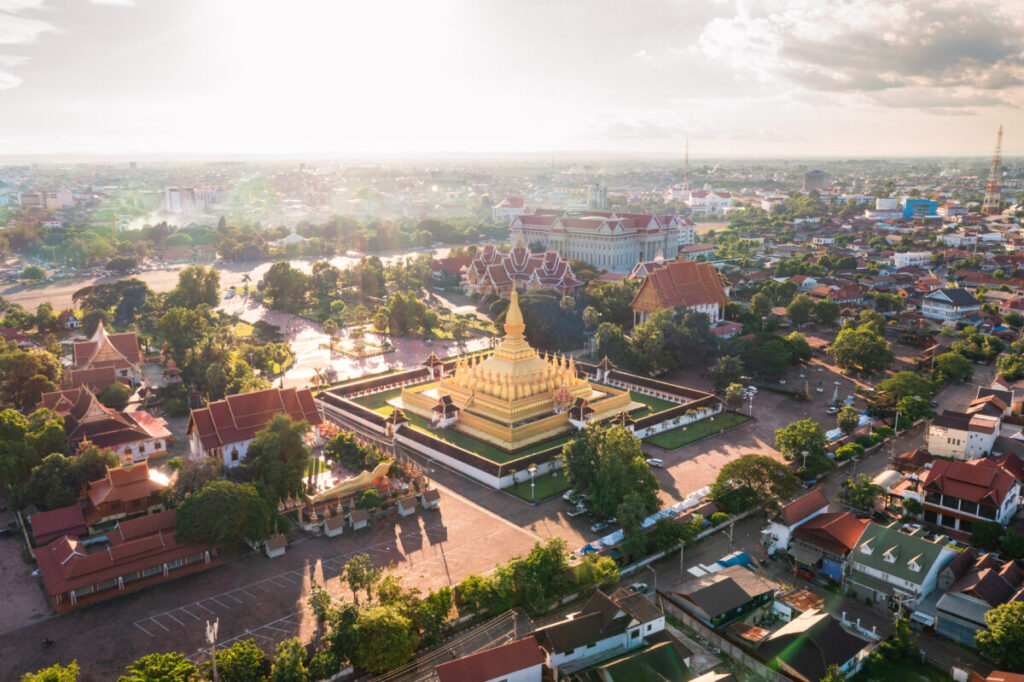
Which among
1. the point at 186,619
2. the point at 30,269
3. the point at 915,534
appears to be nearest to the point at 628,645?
the point at 915,534

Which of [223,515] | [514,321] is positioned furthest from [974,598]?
[223,515]

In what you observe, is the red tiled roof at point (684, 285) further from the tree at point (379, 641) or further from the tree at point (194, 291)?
the tree at point (379, 641)

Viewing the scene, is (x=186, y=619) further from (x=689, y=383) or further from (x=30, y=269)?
(x=30, y=269)

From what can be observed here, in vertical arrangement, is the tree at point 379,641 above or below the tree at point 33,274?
below

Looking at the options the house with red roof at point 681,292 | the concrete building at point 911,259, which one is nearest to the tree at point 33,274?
the house with red roof at point 681,292

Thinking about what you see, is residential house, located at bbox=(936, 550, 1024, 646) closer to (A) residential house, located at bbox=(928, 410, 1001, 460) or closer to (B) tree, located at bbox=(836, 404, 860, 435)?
(A) residential house, located at bbox=(928, 410, 1001, 460)
